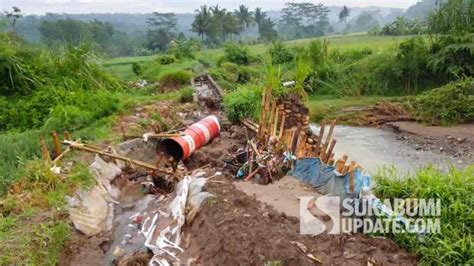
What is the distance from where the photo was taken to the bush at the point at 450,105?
11500 millimetres

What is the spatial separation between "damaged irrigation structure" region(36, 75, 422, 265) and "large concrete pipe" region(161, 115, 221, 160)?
0.06ft

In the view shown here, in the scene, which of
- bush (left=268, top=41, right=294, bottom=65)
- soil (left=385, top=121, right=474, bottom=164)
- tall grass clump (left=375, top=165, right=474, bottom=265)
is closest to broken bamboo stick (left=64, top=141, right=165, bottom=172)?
tall grass clump (left=375, top=165, right=474, bottom=265)

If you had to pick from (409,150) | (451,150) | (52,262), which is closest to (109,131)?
(52,262)

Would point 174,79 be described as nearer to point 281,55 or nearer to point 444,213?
point 281,55

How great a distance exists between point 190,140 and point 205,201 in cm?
233

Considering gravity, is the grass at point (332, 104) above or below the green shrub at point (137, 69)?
below

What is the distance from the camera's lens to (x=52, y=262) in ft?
13.2

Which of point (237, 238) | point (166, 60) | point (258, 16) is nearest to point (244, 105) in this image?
point (237, 238)

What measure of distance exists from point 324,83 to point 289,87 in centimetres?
979

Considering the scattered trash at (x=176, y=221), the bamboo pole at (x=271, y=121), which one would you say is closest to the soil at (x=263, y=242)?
the scattered trash at (x=176, y=221)

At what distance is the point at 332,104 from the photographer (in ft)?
48.2

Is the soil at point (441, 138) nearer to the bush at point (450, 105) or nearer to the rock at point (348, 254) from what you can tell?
the bush at point (450, 105)

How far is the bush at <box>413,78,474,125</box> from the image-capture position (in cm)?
1150

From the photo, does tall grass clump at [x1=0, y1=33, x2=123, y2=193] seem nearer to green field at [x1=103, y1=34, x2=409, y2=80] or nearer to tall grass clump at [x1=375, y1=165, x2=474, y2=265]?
green field at [x1=103, y1=34, x2=409, y2=80]
